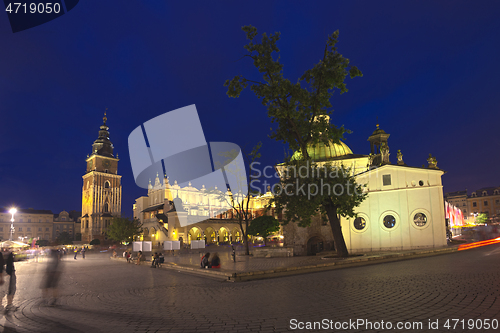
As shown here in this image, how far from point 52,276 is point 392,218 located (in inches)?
1200

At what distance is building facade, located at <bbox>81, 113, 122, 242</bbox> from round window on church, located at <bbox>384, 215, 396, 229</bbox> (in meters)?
86.1

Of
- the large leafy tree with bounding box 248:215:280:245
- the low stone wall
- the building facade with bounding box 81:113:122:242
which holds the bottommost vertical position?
the low stone wall

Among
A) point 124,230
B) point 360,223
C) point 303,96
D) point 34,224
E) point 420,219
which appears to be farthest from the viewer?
point 34,224

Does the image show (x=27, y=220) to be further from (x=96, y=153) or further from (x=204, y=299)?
(x=204, y=299)

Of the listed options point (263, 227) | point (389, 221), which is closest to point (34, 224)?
point (263, 227)

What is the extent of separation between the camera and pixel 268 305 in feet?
27.9

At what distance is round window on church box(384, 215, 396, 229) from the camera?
3210 cm

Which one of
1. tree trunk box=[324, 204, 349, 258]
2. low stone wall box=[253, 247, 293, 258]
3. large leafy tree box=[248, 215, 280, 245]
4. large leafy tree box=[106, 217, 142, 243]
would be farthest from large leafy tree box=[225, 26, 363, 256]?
large leafy tree box=[106, 217, 142, 243]

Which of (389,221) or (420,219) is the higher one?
(420,219)

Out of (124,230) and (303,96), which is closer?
(303,96)

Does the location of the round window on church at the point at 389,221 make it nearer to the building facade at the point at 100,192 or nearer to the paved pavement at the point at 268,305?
the paved pavement at the point at 268,305

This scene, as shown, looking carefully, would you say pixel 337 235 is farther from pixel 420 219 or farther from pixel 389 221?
pixel 420 219

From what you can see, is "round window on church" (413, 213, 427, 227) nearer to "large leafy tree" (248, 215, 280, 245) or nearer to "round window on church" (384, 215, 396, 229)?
"round window on church" (384, 215, 396, 229)

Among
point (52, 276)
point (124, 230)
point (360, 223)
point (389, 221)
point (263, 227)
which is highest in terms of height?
point (389, 221)
